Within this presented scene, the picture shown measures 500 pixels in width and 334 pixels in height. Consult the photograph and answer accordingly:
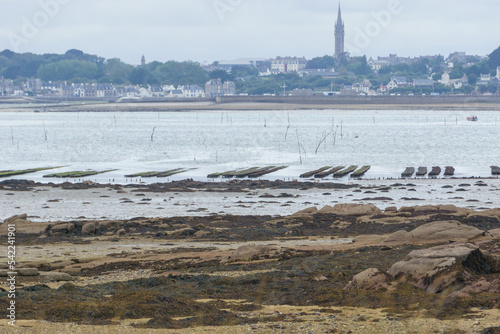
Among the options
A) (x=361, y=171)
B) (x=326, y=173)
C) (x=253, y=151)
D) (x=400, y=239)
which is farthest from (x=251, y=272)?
(x=253, y=151)

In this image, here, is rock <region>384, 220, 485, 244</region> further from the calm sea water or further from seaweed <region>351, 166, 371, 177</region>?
the calm sea water

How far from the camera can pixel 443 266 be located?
51.0 feet

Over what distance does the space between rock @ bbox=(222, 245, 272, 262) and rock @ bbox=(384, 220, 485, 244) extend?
3.75 metres

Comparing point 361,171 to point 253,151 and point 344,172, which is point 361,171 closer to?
point 344,172

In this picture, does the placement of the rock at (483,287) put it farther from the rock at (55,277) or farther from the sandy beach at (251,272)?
the rock at (55,277)

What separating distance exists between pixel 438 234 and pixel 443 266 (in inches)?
261

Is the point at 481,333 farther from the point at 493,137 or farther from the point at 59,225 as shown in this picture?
the point at 493,137

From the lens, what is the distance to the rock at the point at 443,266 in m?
15.3

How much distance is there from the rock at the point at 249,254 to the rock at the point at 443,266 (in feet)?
16.5

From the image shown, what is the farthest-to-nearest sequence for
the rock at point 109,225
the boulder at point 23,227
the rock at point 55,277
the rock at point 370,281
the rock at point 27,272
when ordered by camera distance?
1. the rock at point 109,225
2. the boulder at point 23,227
3. the rock at point 27,272
4. the rock at point 55,277
5. the rock at point 370,281

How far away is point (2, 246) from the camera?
24.7m

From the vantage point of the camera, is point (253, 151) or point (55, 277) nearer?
point (55, 277)

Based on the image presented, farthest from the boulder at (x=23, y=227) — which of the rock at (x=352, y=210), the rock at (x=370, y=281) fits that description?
the rock at (x=370, y=281)

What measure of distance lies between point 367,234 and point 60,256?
404 inches
